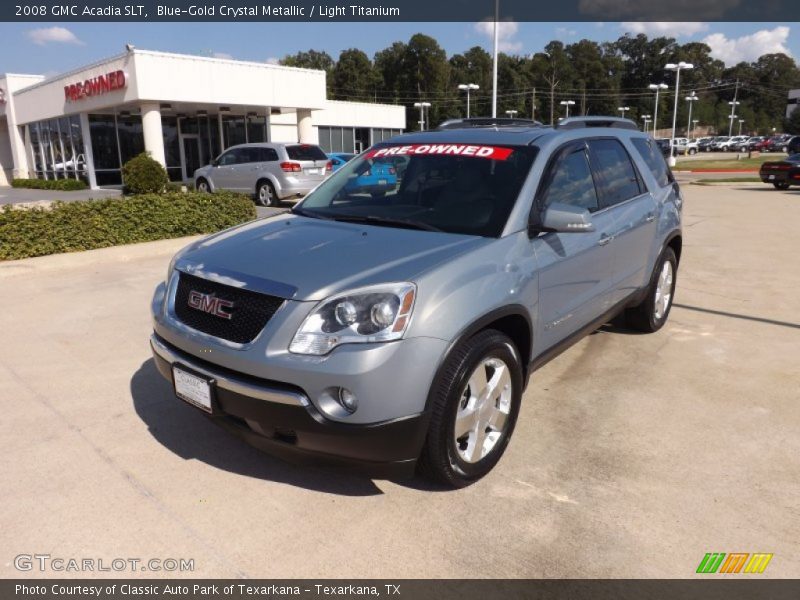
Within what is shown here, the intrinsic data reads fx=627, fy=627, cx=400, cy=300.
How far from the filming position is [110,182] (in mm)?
27734

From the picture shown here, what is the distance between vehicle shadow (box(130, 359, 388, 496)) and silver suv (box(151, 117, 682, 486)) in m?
0.43

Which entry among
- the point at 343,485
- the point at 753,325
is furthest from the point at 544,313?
the point at 753,325

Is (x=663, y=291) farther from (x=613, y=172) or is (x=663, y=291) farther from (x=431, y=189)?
(x=431, y=189)

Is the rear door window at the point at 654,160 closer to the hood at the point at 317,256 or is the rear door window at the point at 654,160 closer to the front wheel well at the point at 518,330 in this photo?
the front wheel well at the point at 518,330

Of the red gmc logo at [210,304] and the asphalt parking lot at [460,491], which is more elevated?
the red gmc logo at [210,304]

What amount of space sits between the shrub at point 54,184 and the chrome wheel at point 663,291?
26.3 m

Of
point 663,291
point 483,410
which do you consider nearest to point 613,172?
point 663,291

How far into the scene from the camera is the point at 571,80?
388 ft

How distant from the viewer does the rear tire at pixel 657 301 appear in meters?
5.48

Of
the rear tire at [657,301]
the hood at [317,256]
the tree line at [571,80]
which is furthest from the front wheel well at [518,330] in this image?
the tree line at [571,80]

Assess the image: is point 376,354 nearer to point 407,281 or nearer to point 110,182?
point 407,281

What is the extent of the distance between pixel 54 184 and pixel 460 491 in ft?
96.4

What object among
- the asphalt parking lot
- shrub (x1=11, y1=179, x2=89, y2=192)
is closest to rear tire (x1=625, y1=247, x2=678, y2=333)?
the asphalt parking lot

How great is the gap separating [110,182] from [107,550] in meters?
28.2
